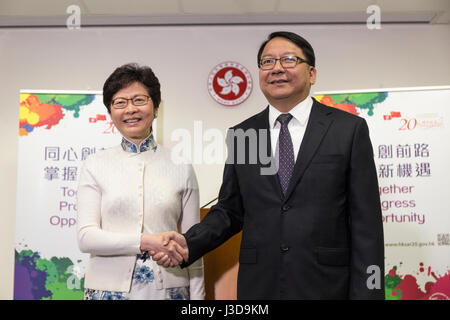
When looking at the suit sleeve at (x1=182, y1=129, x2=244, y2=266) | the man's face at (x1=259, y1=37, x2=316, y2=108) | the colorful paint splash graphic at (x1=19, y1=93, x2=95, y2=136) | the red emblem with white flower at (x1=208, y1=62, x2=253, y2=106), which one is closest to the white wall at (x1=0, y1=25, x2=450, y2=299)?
the red emblem with white flower at (x1=208, y1=62, x2=253, y2=106)

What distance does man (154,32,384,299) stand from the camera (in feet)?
5.15

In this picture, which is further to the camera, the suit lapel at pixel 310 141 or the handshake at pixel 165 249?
the handshake at pixel 165 249

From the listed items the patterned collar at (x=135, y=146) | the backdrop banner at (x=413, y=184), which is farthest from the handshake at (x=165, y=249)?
the backdrop banner at (x=413, y=184)

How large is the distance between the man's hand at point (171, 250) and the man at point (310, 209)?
10.2 inches

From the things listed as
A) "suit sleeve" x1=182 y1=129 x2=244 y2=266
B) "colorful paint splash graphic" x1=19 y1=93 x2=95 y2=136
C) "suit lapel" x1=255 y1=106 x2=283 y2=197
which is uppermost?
"colorful paint splash graphic" x1=19 y1=93 x2=95 y2=136

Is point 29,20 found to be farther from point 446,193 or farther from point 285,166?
point 446,193

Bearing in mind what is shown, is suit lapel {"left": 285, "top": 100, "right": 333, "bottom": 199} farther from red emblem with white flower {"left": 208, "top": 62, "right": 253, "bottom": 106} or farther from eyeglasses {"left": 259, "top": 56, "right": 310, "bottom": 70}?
red emblem with white flower {"left": 208, "top": 62, "right": 253, "bottom": 106}

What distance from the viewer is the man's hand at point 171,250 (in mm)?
1773

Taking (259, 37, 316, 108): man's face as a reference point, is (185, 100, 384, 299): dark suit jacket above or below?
below

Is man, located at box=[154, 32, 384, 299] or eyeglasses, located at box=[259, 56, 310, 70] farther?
eyeglasses, located at box=[259, 56, 310, 70]

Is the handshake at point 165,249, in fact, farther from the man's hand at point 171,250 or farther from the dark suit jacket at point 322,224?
the dark suit jacket at point 322,224

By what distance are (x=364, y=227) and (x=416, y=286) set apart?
2144 millimetres

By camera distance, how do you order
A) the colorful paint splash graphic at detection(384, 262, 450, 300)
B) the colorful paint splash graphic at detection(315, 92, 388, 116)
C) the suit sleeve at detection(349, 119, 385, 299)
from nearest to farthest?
the suit sleeve at detection(349, 119, 385, 299) → the colorful paint splash graphic at detection(384, 262, 450, 300) → the colorful paint splash graphic at detection(315, 92, 388, 116)

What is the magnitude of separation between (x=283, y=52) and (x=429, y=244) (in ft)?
7.57
